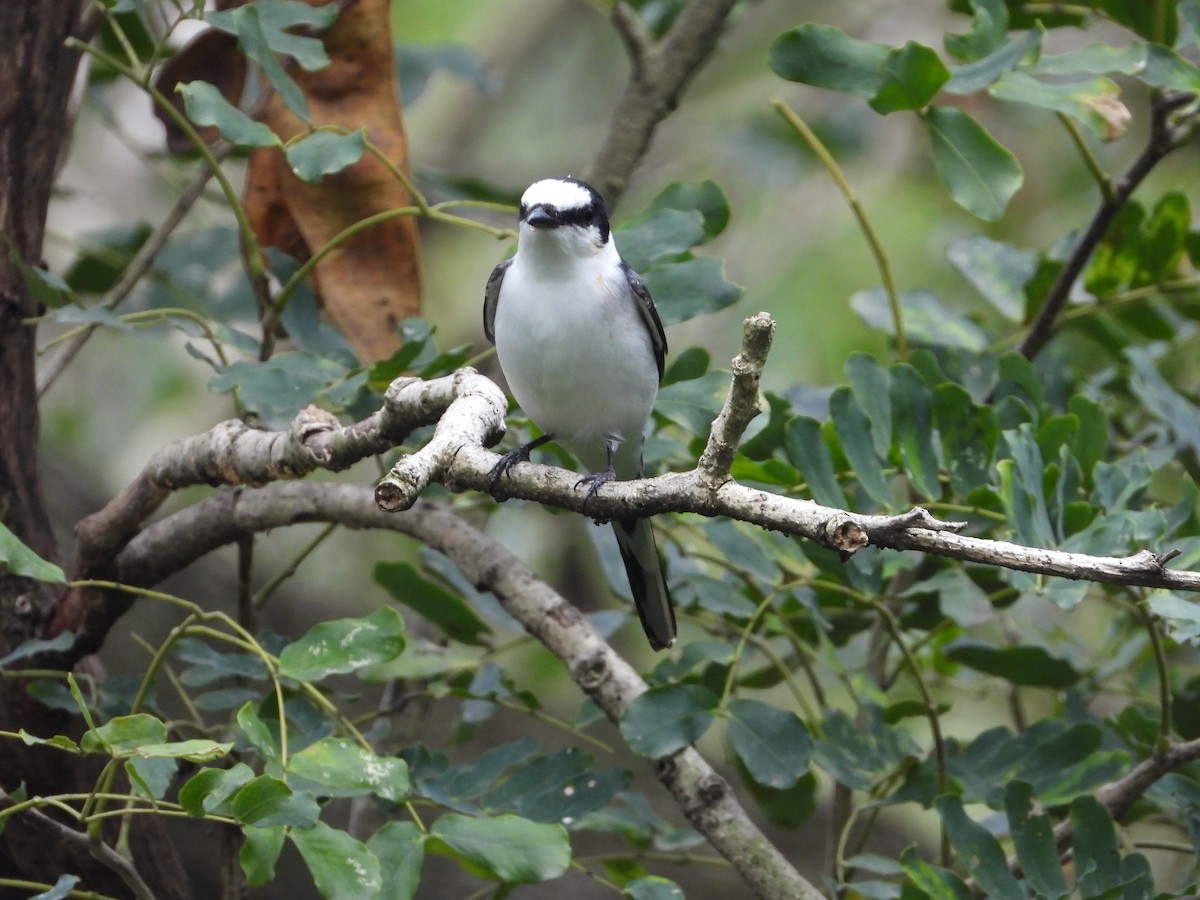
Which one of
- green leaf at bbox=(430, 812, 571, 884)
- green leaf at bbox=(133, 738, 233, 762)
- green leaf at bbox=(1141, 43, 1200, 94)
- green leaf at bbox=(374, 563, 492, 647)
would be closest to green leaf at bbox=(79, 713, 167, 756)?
green leaf at bbox=(133, 738, 233, 762)

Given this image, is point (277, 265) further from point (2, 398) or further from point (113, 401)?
point (113, 401)

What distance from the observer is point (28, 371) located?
8.48ft

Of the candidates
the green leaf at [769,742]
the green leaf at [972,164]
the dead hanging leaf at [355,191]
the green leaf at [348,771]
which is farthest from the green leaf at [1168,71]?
the green leaf at [348,771]

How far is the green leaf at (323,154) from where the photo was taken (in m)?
2.29

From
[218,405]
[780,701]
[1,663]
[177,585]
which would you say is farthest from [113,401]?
[1,663]

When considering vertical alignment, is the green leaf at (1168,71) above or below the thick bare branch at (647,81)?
above

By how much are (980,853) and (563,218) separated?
62.8 inches

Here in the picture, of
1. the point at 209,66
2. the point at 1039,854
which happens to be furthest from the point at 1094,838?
the point at 209,66

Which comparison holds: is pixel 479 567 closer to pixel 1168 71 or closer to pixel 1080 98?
pixel 1080 98

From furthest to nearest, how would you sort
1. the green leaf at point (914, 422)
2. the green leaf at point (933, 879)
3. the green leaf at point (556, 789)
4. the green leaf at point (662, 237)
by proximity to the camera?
1. the green leaf at point (662, 237)
2. the green leaf at point (914, 422)
3. the green leaf at point (556, 789)
4. the green leaf at point (933, 879)

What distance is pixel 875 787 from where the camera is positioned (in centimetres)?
251

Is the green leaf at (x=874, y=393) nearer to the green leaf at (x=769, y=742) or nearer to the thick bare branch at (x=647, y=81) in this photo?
the green leaf at (x=769, y=742)

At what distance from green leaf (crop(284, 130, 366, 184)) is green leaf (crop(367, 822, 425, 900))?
1.21 metres

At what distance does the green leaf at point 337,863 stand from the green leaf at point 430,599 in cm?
101
